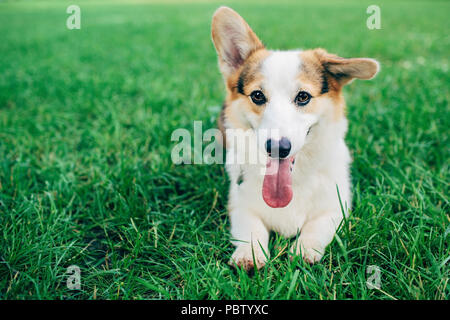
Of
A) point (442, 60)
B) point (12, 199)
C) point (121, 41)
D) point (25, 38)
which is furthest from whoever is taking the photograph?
point (25, 38)

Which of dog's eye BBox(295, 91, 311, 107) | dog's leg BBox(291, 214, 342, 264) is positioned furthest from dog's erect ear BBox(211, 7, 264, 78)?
dog's leg BBox(291, 214, 342, 264)

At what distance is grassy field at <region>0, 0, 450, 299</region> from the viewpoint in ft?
5.90

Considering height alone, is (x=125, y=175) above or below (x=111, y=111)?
below

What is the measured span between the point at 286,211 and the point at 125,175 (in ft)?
4.31

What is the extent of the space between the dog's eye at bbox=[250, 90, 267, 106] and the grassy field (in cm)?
79

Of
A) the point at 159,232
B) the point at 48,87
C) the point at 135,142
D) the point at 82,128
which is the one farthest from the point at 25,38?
the point at 159,232

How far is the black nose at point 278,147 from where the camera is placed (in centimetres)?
183

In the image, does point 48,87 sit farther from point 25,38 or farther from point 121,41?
point 25,38

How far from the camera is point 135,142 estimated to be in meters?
3.25

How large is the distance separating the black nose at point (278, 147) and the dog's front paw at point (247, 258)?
0.56m

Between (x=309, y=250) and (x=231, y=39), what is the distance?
60.0 inches

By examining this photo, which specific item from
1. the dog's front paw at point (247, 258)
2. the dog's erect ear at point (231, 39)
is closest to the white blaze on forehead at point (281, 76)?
the dog's erect ear at point (231, 39)

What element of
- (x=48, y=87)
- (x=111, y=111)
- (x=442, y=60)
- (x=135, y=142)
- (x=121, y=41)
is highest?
(x=121, y=41)

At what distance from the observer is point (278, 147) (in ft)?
6.01
